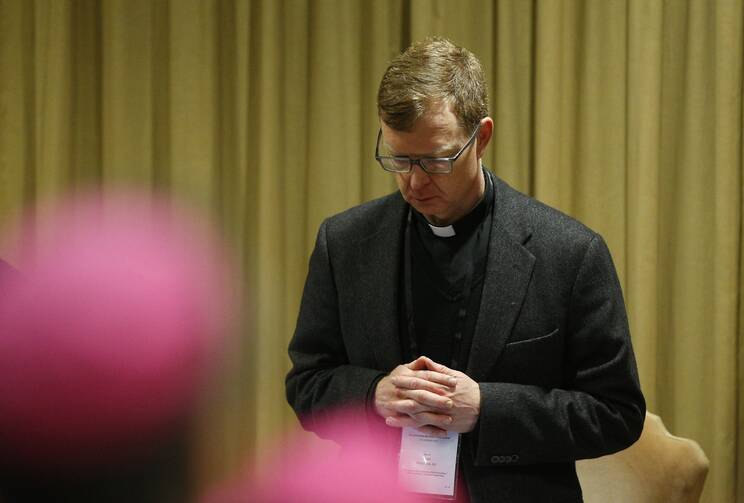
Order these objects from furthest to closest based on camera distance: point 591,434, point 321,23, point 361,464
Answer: point 321,23 < point 591,434 < point 361,464

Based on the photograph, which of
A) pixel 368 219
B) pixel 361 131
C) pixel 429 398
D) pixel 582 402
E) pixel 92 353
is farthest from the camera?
pixel 361 131

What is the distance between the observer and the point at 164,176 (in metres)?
3.63

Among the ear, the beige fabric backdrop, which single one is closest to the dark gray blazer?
the ear

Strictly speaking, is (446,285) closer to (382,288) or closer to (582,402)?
(382,288)

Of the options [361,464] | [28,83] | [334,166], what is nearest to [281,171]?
[334,166]

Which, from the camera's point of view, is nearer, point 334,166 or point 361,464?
point 361,464

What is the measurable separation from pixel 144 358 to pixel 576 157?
130 inches

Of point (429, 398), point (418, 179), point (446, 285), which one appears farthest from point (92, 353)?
point (446, 285)

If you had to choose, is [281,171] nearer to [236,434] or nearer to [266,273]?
[266,273]

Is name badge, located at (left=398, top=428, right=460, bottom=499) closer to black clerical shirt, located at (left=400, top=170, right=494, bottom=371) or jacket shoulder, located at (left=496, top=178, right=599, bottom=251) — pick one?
black clerical shirt, located at (left=400, top=170, right=494, bottom=371)

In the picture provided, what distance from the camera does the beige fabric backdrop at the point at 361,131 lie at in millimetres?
3309

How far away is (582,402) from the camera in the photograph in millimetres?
1604

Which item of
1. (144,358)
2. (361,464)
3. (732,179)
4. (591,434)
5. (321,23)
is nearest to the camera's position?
(144,358)

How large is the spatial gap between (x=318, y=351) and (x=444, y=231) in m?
0.35
